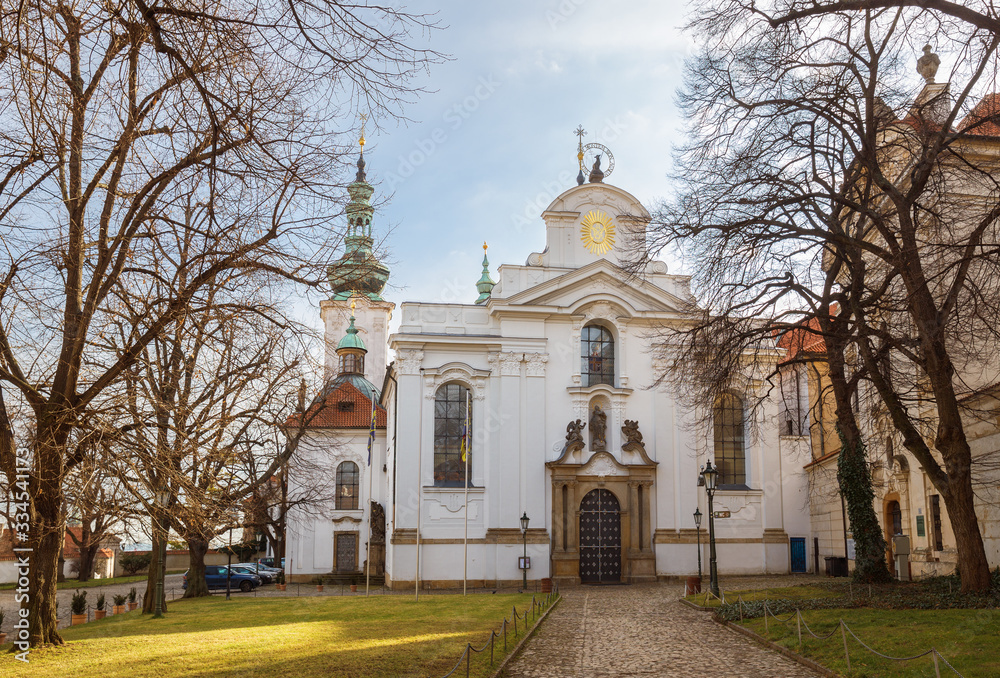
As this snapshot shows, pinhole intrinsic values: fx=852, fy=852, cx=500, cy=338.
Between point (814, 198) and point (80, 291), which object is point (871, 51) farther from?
point (80, 291)

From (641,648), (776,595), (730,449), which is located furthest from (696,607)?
(730,449)

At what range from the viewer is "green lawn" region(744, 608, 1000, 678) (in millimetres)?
11125

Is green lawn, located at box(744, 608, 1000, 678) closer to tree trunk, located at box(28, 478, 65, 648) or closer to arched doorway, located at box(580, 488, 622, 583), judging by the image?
tree trunk, located at box(28, 478, 65, 648)

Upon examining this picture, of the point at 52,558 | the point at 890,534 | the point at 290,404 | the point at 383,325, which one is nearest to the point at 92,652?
the point at 52,558

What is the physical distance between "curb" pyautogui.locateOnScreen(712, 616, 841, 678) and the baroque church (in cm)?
1377

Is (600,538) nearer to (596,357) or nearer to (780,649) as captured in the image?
(596,357)

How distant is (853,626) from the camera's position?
14.8 m

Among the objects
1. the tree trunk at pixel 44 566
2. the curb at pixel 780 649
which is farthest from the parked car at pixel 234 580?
the tree trunk at pixel 44 566

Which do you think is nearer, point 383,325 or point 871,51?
point 871,51

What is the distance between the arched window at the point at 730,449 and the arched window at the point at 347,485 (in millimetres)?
19243

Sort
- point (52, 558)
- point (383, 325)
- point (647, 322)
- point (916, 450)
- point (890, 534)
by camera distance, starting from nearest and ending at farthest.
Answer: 1. point (52, 558)
2. point (916, 450)
3. point (890, 534)
4. point (647, 322)
5. point (383, 325)

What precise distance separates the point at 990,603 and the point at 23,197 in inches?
657

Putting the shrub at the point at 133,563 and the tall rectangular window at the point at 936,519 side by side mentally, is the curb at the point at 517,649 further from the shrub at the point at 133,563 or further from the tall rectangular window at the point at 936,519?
the shrub at the point at 133,563

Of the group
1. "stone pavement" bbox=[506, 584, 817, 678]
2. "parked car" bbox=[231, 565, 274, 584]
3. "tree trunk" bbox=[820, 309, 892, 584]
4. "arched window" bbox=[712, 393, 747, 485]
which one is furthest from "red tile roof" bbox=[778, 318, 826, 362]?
"parked car" bbox=[231, 565, 274, 584]
